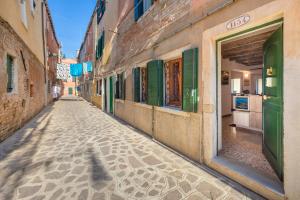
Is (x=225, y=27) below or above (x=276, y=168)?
above

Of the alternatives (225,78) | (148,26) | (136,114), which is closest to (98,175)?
(136,114)

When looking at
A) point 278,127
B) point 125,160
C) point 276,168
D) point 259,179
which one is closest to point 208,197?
point 259,179

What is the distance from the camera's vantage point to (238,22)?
8.77 ft

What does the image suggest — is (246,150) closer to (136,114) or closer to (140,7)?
(136,114)

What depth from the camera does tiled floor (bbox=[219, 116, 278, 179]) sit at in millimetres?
3053

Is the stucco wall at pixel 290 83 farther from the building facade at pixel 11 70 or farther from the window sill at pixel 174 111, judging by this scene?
the building facade at pixel 11 70

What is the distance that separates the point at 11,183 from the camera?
266cm

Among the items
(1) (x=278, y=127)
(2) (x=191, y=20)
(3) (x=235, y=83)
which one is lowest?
(1) (x=278, y=127)

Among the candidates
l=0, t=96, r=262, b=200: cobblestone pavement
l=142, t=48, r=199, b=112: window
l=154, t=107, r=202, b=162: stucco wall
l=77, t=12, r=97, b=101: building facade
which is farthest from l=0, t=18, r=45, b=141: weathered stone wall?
l=77, t=12, r=97, b=101: building facade

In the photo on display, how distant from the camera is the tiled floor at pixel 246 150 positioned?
305 cm

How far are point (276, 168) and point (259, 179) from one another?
0.42 meters

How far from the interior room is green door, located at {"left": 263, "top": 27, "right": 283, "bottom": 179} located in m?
0.26

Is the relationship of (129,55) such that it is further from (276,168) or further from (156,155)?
(276,168)

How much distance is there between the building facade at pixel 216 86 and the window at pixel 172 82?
0.03m
